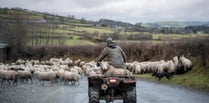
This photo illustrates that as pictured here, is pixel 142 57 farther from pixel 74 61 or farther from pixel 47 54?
pixel 47 54

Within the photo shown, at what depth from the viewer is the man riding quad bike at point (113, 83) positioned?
16.8m

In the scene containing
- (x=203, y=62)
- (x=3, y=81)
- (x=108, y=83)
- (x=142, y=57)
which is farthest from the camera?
(x=142, y=57)

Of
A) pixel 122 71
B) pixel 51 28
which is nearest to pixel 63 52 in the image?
pixel 51 28

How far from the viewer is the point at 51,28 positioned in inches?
→ 4028

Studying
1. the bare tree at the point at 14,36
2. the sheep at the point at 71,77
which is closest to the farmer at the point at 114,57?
the sheep at the point at 71,77

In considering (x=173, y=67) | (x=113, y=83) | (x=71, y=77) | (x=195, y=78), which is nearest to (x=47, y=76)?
(x=71, y=77)

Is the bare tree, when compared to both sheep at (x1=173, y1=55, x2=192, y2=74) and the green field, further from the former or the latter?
sheep at (x1=173, y1=55, x2=192, y2=74)

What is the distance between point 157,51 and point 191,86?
745 inches

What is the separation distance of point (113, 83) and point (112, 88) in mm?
641

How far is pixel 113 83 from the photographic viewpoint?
1652 centimetres

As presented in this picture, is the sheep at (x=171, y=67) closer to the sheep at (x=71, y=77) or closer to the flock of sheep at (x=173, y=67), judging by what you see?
the flock of sheep at (x=173, y=67)

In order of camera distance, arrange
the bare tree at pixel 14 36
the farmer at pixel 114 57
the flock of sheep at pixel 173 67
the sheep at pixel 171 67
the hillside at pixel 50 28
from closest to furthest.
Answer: the farmer at pixel 114 57
the flock of sheep at pixel 173 67
the sheep at pixel 171 67
the bare tree at pixel 14 36
the hillside at pixel 50 28

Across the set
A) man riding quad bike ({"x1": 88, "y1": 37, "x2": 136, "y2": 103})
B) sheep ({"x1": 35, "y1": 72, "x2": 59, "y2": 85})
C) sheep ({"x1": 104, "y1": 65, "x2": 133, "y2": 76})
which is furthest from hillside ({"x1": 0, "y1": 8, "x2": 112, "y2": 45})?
sheep ({"x1": 104, "y1": 65, "x2": 133, "y2": 76})

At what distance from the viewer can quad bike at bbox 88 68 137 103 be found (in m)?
16.7
